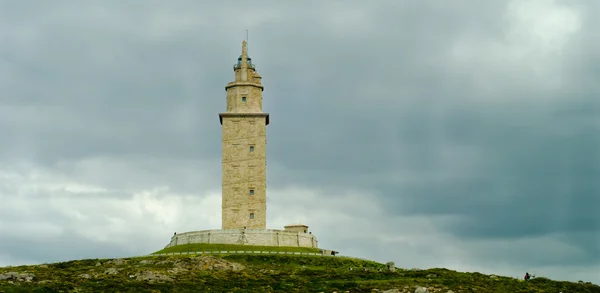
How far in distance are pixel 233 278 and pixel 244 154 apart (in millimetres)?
33844

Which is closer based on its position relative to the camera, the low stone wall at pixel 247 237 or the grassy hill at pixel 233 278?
the grassy hill at pixel 233 278

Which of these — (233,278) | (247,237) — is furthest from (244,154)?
(233,278)

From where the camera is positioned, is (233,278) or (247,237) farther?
(247,237)

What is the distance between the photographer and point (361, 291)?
6050 cm

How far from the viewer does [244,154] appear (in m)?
99.2

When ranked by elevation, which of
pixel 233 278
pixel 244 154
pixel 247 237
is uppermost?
pixel 244 154

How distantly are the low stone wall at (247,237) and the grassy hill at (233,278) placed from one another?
15.4 meters

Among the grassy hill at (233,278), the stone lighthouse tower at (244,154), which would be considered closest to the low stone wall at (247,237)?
the stone lighthouse tower at (244,154)

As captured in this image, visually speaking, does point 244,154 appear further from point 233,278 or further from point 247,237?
point 233,278

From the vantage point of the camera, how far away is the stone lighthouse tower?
97.5 m

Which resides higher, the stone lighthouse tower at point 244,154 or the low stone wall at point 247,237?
the stone lighthouse tower at point 244,154

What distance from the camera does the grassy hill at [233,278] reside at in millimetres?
61312

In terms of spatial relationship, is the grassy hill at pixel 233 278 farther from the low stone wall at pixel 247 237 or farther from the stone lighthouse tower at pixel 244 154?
the stone lighthouse tower at pixel 244 154

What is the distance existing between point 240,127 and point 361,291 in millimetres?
42608
